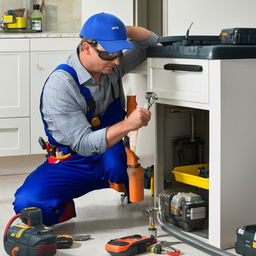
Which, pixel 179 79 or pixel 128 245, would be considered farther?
pixel 179 79

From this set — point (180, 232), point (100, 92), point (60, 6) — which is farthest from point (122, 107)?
point (60, 6)

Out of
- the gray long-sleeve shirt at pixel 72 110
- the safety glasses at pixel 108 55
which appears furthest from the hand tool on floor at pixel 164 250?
the safety glasses at pixel 108 55

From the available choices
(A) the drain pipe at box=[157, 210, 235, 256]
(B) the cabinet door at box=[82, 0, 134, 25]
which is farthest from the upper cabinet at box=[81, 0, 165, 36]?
(A) the drain pipe at box=[157, 210, 235, 256]

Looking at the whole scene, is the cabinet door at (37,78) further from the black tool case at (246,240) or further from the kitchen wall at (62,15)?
the black tool case at (246,240)

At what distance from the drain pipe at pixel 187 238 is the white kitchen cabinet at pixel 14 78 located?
1.68 m

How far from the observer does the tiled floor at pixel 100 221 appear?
2.93 meters

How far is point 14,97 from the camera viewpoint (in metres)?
4.53

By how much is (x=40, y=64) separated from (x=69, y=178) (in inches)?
58.5

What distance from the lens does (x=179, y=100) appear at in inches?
120

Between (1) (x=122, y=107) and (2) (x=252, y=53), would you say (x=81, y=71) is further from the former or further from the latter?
(2) (x=252, y=53)

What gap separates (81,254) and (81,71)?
843 millimetres

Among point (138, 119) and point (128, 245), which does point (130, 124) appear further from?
point (128, 245)

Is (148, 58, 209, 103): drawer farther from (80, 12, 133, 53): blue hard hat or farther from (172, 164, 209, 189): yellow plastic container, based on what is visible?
(172, 164, 209, 189): yellow plastic container

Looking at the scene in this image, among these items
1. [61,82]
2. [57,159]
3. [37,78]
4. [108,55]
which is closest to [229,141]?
[108,55]
